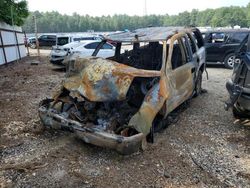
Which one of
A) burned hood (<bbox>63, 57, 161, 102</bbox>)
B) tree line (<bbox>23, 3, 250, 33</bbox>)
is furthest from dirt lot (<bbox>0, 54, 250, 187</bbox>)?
tree line (<bbox>23, 3, 250, 33</bbox>)

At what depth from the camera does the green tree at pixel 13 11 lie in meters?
16.2

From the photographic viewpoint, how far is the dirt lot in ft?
12.9

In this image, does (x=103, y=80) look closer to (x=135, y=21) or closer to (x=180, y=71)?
(x=180, y=71)

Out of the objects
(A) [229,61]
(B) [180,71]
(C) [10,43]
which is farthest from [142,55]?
(C) [10,43]

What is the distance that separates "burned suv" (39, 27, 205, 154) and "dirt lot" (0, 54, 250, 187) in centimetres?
34

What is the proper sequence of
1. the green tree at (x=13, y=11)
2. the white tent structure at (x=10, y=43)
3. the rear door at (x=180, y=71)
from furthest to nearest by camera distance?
the green tree at (x=13, y=11) < the white tent structure at (x=10, y=43) < the rear door at (x=180, y=71)

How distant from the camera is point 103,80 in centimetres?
468

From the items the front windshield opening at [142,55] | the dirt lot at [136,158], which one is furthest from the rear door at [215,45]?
the front windshield opening at [142,55]

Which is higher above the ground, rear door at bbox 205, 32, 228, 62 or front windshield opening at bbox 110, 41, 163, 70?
front windshield opening at bbox 110, 41, 163, 70

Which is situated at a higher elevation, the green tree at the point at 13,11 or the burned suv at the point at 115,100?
the green tree at the point at 13,11

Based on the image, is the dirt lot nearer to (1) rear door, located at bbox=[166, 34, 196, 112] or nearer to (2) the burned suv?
(2) the burned suv

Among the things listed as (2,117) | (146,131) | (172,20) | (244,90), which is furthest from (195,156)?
(172,20)

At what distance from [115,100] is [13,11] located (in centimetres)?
1524

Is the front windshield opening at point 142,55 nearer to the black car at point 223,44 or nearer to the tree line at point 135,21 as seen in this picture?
the black car at point 223,44
